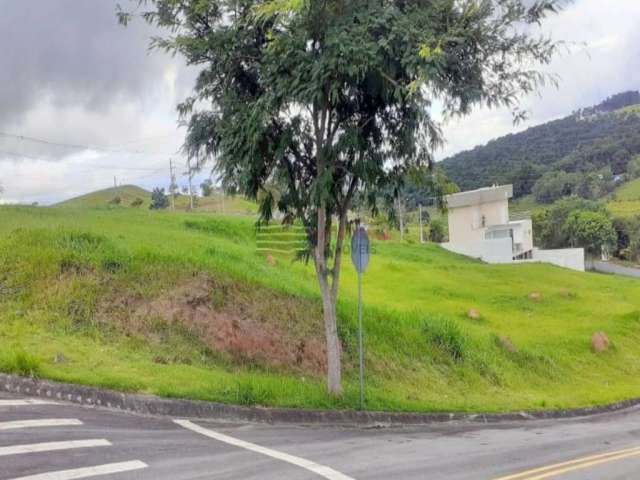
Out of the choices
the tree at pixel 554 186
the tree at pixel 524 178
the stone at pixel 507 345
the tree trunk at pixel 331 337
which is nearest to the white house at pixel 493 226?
the stone at pixel 507 345

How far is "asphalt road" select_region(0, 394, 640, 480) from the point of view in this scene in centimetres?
641

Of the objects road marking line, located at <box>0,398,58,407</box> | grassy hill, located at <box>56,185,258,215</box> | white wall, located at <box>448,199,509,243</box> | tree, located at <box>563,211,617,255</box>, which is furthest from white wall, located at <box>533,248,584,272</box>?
road marking line, located at <box>0,398,58,407</box>

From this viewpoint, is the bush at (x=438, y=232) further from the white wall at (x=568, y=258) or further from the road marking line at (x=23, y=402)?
the road marking line at (x=23, y=402)

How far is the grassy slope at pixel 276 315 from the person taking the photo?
1056cm

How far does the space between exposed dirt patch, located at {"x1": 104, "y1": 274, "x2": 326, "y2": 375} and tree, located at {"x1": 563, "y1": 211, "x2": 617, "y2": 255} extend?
5985cm

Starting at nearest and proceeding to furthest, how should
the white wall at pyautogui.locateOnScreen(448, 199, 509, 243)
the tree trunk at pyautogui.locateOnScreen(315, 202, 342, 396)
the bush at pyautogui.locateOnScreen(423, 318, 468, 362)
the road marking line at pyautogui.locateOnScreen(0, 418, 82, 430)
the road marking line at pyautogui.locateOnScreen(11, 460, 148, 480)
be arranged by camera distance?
1. the road marking line at pyautogui.locateOnScreen(11, 460, 148, 480)
2. the road marking line at pyautogui.locateOnScreen(0, 418, 82, 430)
3. the tree trunk at pyautogui.locateOnScreen(315, 202, 342, 396)
4. the bush at pyautogui.locateOnScreen(423, 318, 468, 362)
5. the white wall at pyautogui.locateOnScreen(448, 199, 509, 243)

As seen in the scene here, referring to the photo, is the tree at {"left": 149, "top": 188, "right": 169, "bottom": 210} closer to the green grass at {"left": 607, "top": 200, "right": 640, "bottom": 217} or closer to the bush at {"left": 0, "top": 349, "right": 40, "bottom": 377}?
the green grass at {"left": 607, "top": 200, "right": 640, "bottom": 217}

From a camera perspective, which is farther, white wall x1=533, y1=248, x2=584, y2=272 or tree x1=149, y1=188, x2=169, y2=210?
tree x1=149, y1=188, x2=169, y2=210

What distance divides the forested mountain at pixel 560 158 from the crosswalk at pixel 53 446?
8538 centimetres

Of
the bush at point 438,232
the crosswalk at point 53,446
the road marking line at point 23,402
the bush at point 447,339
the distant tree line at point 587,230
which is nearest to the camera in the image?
the crosswalk at point 53,446

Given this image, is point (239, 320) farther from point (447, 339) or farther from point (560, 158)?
point (560, 158)

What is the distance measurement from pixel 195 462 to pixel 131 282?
798cm

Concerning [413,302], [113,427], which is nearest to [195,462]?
[113,427]

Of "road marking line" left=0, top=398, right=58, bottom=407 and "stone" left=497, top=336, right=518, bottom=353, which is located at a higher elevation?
"road marking line" left=0, top=398, right=58, bottom=407
